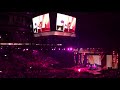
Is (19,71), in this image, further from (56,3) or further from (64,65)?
(56,3)

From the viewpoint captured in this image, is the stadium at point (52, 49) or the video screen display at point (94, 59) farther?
the video screen display at point (94, 59)

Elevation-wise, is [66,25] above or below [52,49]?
above

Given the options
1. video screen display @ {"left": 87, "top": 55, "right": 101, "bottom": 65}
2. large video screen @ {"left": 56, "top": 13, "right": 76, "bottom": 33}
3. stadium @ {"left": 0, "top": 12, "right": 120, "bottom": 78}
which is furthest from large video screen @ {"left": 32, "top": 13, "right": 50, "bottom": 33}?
video screen display @ {"left": 87, "top": 55, "right": 101, "bottom": 65}

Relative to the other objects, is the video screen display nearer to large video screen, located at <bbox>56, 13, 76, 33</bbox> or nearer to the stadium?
the stadium

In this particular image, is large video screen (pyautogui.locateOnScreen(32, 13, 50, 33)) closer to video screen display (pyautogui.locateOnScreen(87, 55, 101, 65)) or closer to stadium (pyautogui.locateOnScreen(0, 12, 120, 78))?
stadium (pyautogui.locateOnScreen(0, 12, 120, 78))

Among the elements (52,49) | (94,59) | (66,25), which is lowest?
(94,59)

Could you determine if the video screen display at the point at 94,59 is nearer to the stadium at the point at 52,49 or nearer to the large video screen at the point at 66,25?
the stadium at the point at 52,49

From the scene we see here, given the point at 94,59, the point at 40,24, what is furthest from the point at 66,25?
the point at 94,59

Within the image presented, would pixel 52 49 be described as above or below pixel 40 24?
below

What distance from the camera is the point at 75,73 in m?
4.30

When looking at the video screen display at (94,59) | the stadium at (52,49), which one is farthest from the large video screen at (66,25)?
the video screen display at (94,59)

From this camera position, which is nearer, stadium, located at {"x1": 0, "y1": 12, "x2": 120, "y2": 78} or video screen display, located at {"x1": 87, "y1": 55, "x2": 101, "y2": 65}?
Answer: stadium, located at {"x1": 0, "y1": 12, "x2": 120, "y2": 78}

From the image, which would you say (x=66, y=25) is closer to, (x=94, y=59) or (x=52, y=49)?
(x=52, y=49)

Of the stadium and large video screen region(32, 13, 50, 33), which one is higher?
large video screen region(32, 13, 50, 33)
